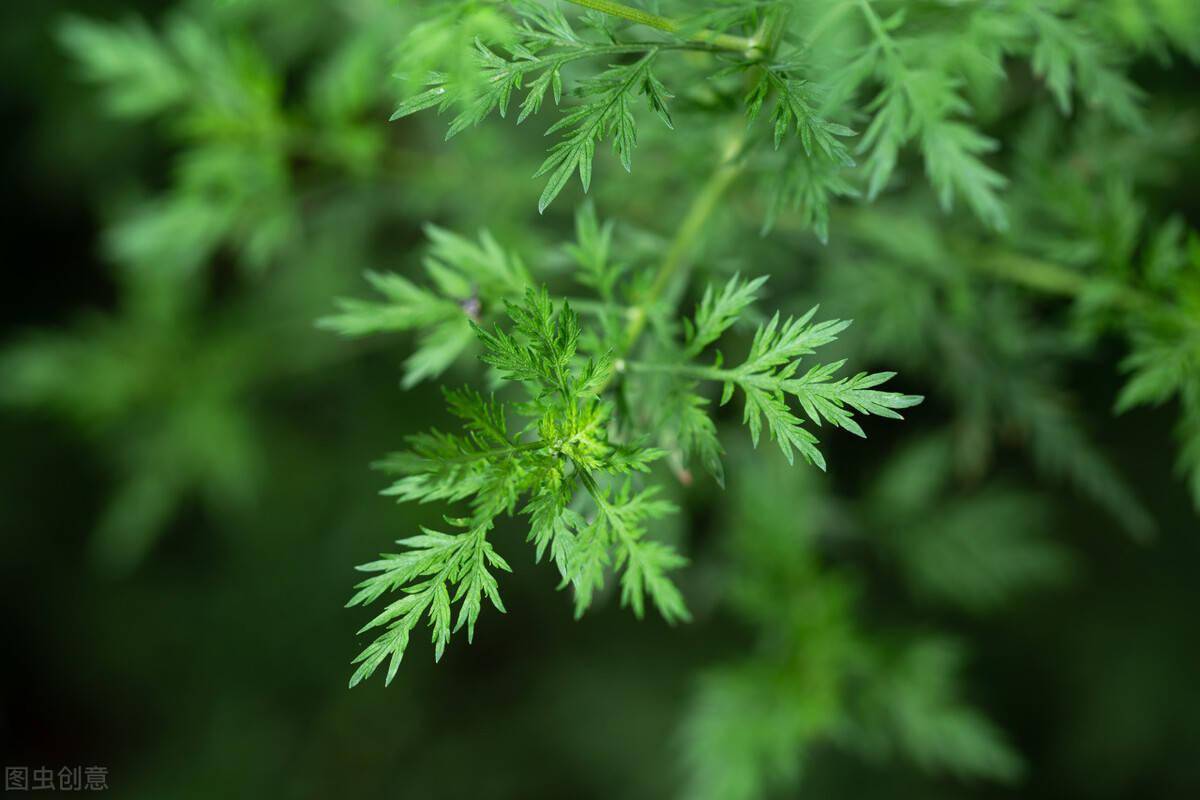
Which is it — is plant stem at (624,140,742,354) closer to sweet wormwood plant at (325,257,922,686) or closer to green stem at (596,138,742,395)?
green stem at (596,138,742,395)

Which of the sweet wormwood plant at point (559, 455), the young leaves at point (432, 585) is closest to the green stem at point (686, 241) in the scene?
the sweet wormwood plant at point (559, 455)

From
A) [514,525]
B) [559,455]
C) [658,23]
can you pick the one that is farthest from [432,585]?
[514,525]

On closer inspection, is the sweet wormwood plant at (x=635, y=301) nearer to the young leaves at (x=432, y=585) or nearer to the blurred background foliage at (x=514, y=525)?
the young leaves at (x=432, y=585)

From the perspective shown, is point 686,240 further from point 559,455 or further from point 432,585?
point 432,585

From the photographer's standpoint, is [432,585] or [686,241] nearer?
[432,585]

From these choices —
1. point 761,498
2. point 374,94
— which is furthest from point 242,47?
point 761,498

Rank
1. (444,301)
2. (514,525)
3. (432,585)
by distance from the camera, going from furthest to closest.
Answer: (514,525)
(444,301)
(432,585)

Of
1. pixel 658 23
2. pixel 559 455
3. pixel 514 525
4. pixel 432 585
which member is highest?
pixel 658 23

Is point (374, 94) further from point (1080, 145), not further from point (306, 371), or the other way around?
point (1080, 145)
